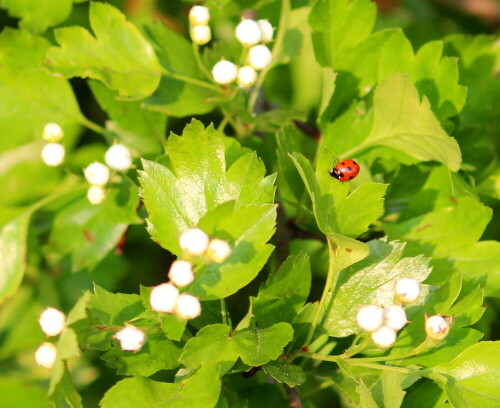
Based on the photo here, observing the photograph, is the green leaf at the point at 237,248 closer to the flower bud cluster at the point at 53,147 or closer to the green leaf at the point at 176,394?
the green leaf at the point at 176,394

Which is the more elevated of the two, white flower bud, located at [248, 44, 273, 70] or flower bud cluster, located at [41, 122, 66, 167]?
white flower bud, located at [248, 44, 273, 70]

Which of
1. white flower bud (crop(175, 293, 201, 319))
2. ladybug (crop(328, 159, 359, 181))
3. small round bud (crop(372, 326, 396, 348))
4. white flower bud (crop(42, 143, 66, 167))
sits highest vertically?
→ ladybug (crop(328, 159, 359, 181))

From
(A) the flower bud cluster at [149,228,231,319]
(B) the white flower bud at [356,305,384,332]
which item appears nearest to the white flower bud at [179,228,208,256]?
(A) the flower bud cluster at [149,228,231,319]

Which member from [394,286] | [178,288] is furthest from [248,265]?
[394,286]

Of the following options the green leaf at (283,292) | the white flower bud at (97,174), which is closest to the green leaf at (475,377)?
the green leaf at (283,292)

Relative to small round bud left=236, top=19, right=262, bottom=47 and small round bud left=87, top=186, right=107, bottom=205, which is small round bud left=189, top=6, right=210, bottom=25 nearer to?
small round bud left=236, top=19, right=262, bottom=47

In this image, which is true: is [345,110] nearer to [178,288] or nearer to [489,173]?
[489,173]
